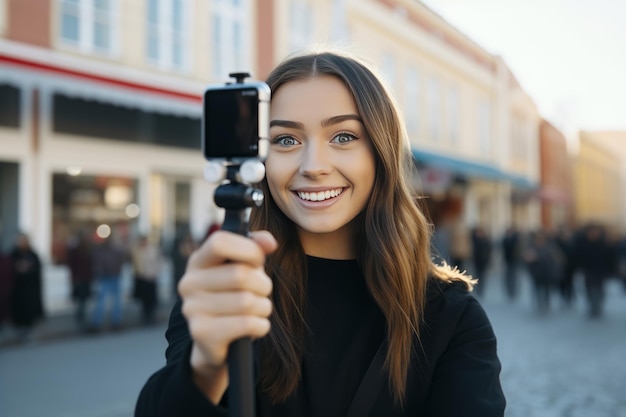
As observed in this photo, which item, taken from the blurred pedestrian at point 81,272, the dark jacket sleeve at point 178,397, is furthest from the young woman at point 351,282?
the blurred pedestrian at point 81,272

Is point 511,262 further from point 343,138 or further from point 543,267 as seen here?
point 343,138

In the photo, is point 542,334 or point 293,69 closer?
point 293,69

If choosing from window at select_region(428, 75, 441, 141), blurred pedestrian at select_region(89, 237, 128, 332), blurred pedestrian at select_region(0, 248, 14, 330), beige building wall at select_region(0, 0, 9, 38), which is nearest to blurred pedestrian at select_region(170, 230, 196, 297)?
blurred pedestrian at select_region(89, 237, 128, 332)

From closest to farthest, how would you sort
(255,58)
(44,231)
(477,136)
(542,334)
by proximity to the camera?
(542,334) < (44,231) < (255,58) < (477,136)

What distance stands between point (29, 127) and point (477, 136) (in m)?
23.4

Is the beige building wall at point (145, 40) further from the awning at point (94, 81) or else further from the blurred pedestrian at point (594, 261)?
the blurred pedestrian at point (594, 261)

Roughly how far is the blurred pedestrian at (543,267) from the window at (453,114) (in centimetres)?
1546

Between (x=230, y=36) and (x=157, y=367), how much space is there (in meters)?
A: 10.2

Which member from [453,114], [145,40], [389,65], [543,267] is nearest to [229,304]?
[543,267]

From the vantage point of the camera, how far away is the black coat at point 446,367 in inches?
57.8

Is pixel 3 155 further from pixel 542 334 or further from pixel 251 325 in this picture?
pixel 251 325

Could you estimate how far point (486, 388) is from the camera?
149 cm

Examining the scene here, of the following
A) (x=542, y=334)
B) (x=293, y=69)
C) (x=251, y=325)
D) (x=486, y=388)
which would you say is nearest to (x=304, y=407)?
(x=486, y=388)

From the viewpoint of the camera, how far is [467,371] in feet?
4.93
